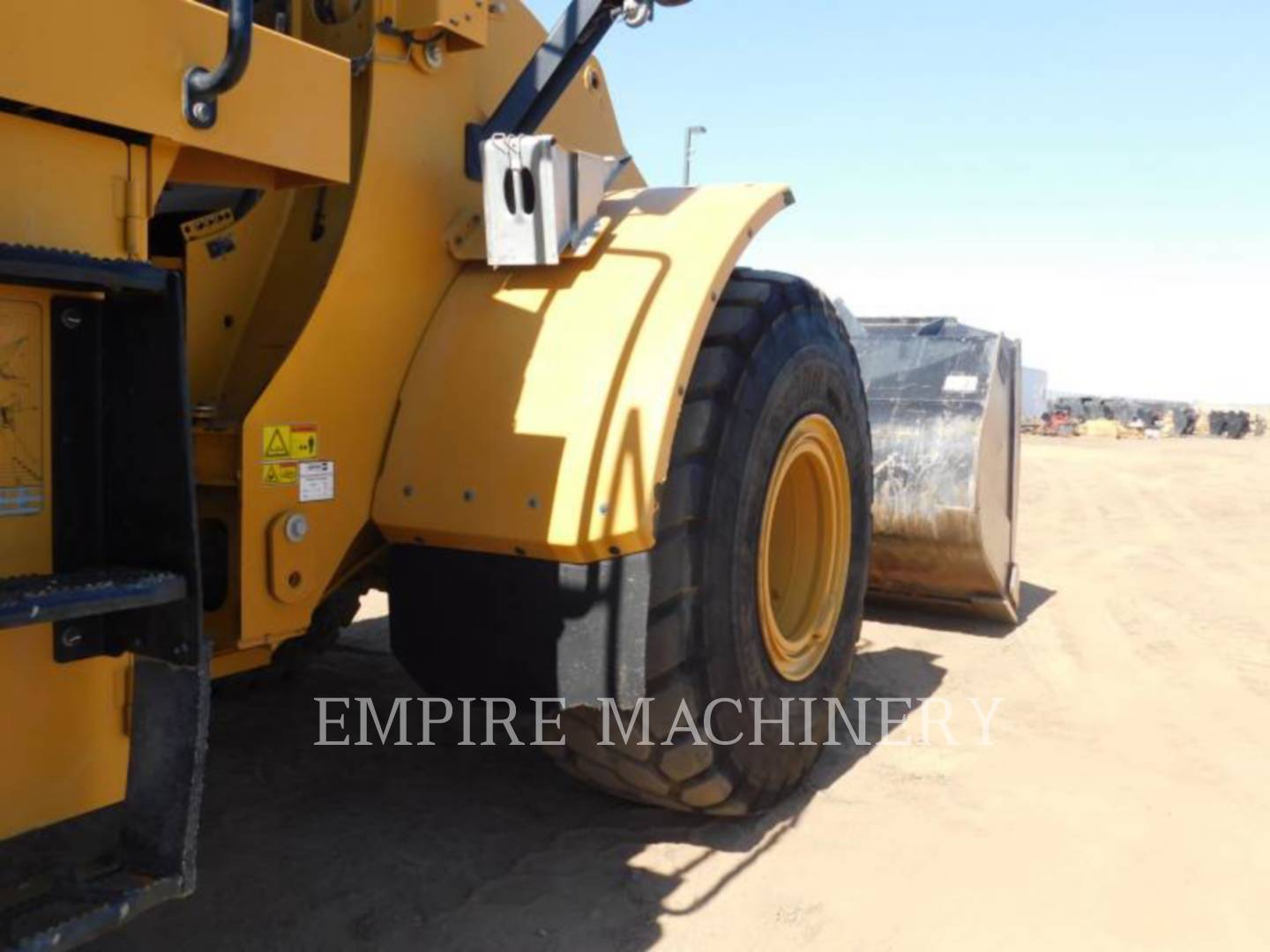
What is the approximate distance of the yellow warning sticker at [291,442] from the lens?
221 cm

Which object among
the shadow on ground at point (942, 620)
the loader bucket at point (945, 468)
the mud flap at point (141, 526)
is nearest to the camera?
the mud flap at point (141, 526)


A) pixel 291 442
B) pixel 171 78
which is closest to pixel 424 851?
pixel 291 442

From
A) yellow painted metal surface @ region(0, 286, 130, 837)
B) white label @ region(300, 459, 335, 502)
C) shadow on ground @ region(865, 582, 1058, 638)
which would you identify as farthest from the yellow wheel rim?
shadow on ground @ region(865, 582, 1058, 638)

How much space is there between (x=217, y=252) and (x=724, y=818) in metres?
2.03

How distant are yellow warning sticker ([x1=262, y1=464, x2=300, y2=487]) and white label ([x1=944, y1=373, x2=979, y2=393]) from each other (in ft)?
12.9

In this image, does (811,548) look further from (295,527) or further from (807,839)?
(295,527)

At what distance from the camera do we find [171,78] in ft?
5.75

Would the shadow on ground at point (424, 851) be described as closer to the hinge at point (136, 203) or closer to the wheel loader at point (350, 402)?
the wheel loader at point (350, 402)

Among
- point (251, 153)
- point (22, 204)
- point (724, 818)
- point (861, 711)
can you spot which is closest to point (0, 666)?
point (22, 204)

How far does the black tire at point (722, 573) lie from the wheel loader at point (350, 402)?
0.4 inches

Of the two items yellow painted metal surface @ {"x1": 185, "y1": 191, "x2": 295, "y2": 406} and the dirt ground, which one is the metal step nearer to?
yellow painted metal surface @ {"x1": 185, "y1": 191, "x2": 295, "y2": 406}

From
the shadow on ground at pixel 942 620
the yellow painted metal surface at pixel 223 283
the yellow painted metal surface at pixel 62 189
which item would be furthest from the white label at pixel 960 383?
the yellow painted metal surface at pixel 62 189

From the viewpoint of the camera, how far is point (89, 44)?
64.6 inches

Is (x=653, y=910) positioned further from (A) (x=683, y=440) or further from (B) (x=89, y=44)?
(B) (x=89, y=44)
